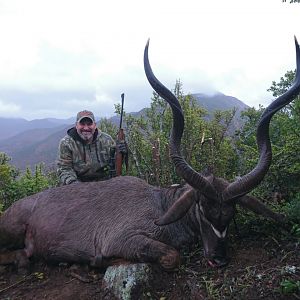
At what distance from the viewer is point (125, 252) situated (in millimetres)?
6027

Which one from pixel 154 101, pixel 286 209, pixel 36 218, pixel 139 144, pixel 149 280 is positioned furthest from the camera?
pixel 154 101

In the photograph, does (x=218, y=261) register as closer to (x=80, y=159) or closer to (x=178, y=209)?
(x=178, y=209)

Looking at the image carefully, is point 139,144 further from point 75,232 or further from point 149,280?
point 149,280

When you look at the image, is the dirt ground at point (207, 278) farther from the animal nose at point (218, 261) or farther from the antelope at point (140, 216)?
the antelope at point (140, 216)

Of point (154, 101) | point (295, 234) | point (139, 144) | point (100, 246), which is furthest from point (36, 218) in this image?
point (154, 101)

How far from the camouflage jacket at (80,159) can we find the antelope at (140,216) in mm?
1270

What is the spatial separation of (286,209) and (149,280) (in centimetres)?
186

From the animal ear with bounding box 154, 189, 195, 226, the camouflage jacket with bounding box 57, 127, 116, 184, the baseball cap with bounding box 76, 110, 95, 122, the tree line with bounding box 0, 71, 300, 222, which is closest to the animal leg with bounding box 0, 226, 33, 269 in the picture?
the camouflage jacket with bounding box 57, 127, 116, 184

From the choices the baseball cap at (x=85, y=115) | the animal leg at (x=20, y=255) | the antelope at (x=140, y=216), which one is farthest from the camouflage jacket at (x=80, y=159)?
the animal leg at (x=20, y=255)

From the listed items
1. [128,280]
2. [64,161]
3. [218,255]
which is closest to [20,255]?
[64,161]

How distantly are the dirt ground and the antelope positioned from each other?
16 centimetres

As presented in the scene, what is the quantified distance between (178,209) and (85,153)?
3.30m

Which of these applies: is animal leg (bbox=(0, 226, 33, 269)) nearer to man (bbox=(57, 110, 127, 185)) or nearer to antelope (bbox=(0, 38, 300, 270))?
antelope (bbox=(0, 38, 300, 270))

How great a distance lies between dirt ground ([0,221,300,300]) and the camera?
4781 mm
